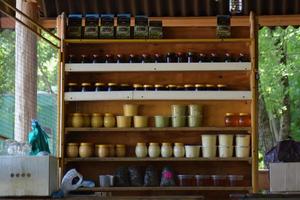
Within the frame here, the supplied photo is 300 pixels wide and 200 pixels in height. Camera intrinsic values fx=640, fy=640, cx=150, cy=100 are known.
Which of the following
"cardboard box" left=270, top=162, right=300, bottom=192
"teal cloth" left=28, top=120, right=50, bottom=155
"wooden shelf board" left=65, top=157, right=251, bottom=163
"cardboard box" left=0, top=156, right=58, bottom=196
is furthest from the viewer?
"wooden shelf board" left=65, top=157, right=251, bottom=163

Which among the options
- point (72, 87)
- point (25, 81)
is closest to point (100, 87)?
point (72, 87)

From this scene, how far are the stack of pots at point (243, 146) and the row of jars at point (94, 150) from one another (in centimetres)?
113

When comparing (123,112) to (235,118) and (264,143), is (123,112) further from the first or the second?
(264,143)

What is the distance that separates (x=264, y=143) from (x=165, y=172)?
25.9 ft

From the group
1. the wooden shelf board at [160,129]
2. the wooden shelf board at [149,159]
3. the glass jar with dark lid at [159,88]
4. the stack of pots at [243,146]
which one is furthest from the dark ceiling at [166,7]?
the wooden shelf board at [149,159]

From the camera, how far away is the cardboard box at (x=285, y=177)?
3.46m

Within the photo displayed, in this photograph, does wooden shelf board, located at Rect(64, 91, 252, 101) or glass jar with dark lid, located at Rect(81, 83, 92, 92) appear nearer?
wooden shelf board, located at Rect(64, 91, 252, 101)

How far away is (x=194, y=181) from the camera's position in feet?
20.5

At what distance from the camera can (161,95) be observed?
6277 millimetres

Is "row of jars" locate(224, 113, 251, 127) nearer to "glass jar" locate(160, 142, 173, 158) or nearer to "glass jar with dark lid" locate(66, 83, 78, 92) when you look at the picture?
"glass jar" locate(160, 142, 173, 158)

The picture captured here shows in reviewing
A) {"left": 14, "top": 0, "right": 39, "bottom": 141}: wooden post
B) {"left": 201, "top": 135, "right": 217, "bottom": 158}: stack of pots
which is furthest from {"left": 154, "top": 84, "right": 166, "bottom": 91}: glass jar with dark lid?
{"left": 14, "top": 0, "right": 39, "bottom": 141}: wooden post

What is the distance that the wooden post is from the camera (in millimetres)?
6516

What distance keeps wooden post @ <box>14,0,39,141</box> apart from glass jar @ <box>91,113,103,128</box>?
655 mm

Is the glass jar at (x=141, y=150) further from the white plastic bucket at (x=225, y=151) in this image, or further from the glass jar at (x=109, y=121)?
the white plastic bucket at (x=225, y=151)
